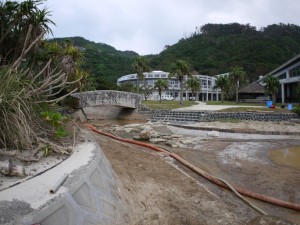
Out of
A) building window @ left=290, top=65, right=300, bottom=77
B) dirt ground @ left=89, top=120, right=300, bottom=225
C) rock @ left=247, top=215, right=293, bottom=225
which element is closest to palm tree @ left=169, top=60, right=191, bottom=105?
building window @ left=290, top=65, right=300, bottom=77

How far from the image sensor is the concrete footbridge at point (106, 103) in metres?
27.9

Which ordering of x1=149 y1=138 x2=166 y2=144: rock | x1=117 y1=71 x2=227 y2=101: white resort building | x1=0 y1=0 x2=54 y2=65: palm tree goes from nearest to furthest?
x1=0 y1=0 x2=54 y2=65: palm tree
x1=149 y1=138 x2=166 y2=144: rock
x1=117 y1=71 x2=227 y2=101: white resort building

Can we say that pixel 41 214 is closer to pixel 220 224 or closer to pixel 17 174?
pixel 17 174

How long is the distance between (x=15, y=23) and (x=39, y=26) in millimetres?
→ 759

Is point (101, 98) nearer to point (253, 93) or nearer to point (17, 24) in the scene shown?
point (17, 24)

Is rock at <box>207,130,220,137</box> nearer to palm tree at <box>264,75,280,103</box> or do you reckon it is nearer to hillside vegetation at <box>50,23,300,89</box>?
palm tree at <box>264,75,280,103</box>

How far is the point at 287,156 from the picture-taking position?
12.9 metres

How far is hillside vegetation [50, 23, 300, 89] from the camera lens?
7356 centimetres

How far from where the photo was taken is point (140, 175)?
291 inches

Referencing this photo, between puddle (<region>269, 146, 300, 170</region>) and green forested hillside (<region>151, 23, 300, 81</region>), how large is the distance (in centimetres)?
5924

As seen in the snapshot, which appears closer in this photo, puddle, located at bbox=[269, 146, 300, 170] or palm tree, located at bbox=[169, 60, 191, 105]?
puddle, located at bbox=[269, 146, 300, 170]

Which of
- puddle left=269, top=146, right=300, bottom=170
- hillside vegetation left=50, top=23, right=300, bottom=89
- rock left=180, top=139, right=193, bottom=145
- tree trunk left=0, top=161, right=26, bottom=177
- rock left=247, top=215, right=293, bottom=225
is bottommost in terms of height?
puddle left=269, top=146, right=300, bottom=170

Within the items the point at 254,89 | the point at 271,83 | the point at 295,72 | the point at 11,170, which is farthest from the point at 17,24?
the point at 254,89

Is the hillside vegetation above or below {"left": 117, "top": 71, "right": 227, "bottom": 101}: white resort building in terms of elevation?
above
